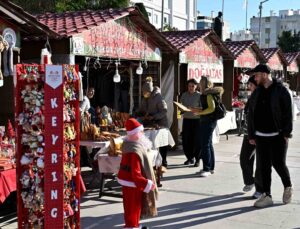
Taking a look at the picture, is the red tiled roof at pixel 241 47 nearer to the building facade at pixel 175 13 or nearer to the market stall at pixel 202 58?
the market stall at pixel 202 58

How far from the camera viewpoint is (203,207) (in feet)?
20.8

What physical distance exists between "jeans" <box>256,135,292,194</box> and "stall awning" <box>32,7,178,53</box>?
3476 millimetres

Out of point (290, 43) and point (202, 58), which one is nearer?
point (202, 58)

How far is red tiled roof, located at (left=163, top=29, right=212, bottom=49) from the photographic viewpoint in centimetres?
1212

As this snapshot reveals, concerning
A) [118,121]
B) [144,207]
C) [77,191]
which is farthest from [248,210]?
[118,121]

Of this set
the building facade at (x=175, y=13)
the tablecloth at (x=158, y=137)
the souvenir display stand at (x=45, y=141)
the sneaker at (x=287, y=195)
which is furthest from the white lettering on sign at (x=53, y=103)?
the building facade at (x=175, y=13)

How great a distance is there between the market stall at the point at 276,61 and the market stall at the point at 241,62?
1119 mm

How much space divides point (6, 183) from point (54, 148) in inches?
47.7

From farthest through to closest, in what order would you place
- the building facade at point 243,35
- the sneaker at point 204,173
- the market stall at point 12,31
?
the building facade at point 243,35 < the sneaker at point 204,173 < the market stall at point 12,31

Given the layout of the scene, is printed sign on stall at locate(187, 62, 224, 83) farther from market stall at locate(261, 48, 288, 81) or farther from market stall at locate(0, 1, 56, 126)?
market stall at locate(0, 1, 56, 126)

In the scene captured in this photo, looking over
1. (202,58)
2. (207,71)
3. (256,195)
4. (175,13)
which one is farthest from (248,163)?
(175,13)

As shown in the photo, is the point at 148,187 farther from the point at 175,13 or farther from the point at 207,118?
the point at 175,13

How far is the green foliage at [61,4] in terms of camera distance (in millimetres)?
18562

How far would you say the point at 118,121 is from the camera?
9.10 m
